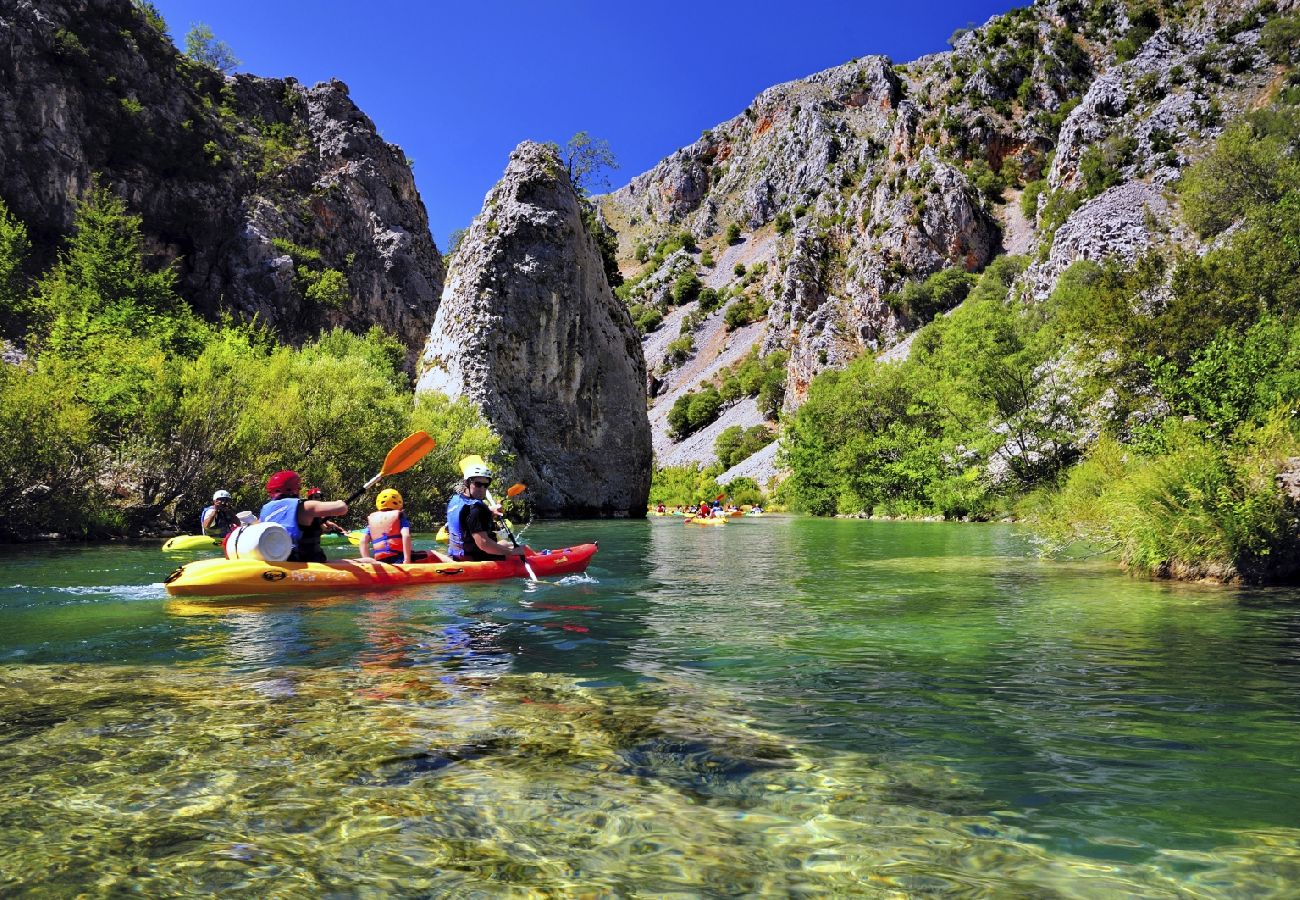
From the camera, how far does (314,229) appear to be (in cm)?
5519

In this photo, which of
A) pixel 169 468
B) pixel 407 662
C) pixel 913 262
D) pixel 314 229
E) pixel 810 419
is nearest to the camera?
pixel 407 662

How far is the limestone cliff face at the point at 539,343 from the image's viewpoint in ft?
129

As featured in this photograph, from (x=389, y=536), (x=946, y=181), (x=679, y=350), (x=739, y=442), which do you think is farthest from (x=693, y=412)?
(x=389, y=536)

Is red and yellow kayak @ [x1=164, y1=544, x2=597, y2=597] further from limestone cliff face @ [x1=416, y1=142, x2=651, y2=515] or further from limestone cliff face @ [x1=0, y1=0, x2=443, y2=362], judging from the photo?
limestone cliff face @ [x1=0, y1=0, x2=443, y2=362]

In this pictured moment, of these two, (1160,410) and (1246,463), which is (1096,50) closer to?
(1160,410)

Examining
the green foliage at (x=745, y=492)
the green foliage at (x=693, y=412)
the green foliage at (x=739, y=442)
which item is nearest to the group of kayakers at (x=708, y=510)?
the green foliage at (x=745, y=492)

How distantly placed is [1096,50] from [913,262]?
1082 inches

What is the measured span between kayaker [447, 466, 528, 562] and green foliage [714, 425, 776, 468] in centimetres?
5985

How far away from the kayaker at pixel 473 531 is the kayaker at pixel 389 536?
1.71ft

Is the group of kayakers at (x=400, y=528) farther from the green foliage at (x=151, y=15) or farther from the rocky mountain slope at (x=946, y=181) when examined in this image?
the green foliage at (x=151, y=15)

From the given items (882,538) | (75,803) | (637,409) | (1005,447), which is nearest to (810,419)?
(637,409)

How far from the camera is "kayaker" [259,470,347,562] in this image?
10.6m

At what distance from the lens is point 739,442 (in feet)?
244

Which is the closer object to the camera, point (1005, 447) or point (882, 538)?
point (882, 538)
